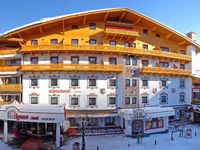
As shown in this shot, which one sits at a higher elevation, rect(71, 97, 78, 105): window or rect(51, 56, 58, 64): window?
rect(51, 56, 58, 64): window

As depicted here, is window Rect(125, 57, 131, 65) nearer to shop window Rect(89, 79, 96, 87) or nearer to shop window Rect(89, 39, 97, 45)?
shop window Rect(89, 39, 97, 45)

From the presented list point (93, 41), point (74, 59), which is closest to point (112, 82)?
point (74, 59)

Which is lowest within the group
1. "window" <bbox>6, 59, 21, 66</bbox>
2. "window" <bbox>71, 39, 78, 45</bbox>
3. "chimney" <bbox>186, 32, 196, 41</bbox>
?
"window" <bbox>6, 59, 21, 66</bbox>

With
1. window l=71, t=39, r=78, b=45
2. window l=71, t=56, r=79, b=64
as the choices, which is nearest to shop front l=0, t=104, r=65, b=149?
window l=71, t=56, r=79, b=64

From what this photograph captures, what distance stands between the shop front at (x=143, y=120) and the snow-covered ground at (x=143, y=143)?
132 cm

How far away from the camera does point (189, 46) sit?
38.9 m

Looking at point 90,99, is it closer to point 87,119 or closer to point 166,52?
point 87,119

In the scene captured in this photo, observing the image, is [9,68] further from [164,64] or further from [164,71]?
[164,64]

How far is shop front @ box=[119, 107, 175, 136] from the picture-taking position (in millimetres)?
27344

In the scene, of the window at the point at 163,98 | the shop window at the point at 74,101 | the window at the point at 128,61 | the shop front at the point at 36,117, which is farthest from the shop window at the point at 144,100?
the shop front at the point at 36,117

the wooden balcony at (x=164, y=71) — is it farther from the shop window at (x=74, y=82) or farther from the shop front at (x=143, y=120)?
the shop window at (x=74, y=82)

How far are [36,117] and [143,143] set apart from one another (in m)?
13.0

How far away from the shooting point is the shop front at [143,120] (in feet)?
89.7

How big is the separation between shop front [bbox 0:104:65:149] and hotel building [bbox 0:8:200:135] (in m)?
4.03
